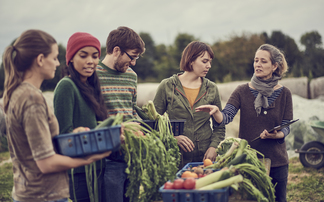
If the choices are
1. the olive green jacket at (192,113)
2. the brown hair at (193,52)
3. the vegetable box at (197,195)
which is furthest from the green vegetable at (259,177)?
the brown hair at (193,52)

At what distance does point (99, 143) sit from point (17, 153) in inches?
18.3

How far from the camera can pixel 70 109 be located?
2.38 m

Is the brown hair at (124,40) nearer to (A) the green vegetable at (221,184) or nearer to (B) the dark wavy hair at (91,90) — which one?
(B) the dark wavy hair at (91,90)

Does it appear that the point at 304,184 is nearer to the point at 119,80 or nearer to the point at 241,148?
the point at 241,148

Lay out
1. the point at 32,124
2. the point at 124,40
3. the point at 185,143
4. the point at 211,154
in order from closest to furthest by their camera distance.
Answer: the point at 32,124, the point at 124,40, the point at 185,143, the point at 211,154

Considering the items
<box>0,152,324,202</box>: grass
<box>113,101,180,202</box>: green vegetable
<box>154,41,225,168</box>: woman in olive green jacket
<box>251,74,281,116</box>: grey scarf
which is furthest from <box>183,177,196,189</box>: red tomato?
<box>0,152,324,202</box>: grass

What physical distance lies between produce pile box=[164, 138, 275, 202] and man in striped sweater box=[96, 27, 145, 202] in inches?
26.9

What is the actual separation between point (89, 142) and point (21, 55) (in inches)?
24.6

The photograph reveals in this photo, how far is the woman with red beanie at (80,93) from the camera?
240 cm

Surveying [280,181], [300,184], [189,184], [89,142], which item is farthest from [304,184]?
A: [89,142]

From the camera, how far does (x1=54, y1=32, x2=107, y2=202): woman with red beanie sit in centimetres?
240

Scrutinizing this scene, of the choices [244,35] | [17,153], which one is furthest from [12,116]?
[244,35]

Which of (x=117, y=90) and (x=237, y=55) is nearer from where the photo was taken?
(x=117, y=90)

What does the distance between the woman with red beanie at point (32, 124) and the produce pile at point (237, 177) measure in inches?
27.1
